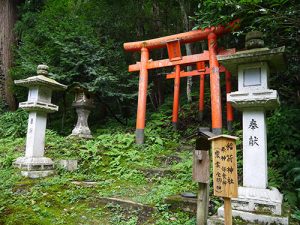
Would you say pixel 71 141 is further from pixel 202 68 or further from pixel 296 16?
pixel 296 16

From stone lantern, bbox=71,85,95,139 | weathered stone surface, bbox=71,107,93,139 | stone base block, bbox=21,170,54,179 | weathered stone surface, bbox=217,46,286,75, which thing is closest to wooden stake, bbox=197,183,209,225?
weathered stone surface, bbox=217,46,286,75

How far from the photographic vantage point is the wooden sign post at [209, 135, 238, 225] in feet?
10.5

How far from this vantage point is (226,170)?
10.9 ft

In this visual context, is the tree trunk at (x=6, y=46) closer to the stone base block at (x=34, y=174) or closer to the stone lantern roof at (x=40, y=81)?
the stone lantern roof at (x=40, y=81)

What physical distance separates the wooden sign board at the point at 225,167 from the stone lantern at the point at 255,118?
3.00ft

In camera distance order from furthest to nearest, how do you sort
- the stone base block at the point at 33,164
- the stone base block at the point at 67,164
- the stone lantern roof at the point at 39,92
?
the stone base block at the point at 67,164 → the stone lantern roof at the point at 39,92 → the stone base block at the point at 33,164

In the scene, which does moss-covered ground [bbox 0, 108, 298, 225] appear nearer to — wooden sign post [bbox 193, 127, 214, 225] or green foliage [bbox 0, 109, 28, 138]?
wooden sign post [bbox 193, 127, 214, 225]

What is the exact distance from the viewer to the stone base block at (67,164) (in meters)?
6.82

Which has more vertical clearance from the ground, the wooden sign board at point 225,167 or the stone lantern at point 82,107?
the stone lantern at point 82,107

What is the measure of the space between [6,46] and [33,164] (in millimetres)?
8648

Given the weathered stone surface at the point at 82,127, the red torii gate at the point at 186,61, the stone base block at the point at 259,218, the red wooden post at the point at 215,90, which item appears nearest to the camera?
the stone base block at the point at 259,218

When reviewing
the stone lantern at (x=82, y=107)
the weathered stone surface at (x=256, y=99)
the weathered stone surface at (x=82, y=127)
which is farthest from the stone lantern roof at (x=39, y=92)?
the weathered stone surface at (x=256, y=99)

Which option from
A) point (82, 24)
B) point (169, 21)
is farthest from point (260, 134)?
point (169, 21)

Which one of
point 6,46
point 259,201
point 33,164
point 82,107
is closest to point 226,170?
point 259,201
